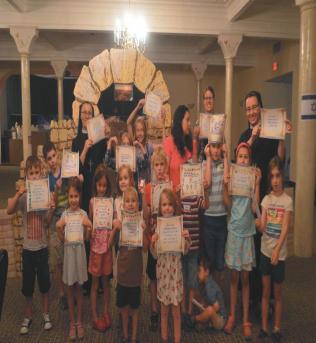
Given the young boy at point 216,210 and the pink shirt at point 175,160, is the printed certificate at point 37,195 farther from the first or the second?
the young boy at point 216,210

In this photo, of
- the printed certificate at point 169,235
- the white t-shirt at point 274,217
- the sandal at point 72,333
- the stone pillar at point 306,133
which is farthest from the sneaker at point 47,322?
the stone pillar at point 306,133

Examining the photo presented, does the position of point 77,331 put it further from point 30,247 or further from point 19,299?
point 19,299

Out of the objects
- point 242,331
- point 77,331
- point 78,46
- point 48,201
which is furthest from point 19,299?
point 78,46

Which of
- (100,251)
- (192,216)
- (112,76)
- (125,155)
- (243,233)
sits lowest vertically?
(100,251)

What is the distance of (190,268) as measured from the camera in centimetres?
250

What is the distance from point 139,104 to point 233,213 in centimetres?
136

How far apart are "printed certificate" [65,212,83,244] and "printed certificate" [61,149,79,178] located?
306 mm

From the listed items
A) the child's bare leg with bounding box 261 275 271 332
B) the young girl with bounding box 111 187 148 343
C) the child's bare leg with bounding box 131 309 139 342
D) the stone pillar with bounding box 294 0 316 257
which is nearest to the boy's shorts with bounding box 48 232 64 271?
the young girl with bounding box 111 187 148 343

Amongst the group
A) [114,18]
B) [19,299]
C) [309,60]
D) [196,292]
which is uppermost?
[114,18]

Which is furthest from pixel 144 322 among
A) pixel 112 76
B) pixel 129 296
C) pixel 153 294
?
pixel 112 76

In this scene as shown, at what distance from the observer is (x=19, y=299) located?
3.11 metres

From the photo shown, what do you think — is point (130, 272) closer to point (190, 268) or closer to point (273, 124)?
point (190, 268)

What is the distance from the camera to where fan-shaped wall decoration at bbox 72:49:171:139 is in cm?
352

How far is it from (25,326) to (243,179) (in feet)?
5.54
